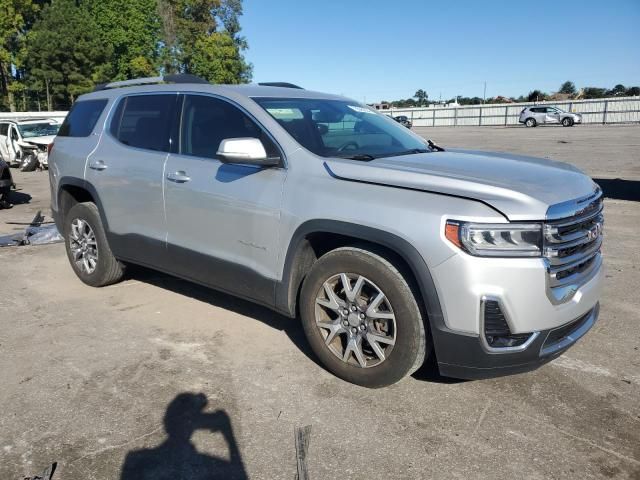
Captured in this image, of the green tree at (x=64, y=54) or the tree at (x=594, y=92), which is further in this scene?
the tree at (x=594, y=92)

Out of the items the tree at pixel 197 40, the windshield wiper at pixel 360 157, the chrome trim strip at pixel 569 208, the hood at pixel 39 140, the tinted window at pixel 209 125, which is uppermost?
the tree at pixel 197 40

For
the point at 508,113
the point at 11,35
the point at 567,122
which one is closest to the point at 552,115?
the point at 567,122

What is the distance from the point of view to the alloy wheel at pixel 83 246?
5.35 meters

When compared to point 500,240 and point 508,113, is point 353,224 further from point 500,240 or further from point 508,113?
point 508,113

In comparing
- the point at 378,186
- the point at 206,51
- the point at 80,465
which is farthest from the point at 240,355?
the point at 206,51

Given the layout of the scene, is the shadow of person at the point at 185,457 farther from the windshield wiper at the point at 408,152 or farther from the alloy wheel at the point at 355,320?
the windshield wiper at the point at 408,152

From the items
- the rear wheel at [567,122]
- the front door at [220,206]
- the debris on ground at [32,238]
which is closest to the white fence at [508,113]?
the rear wheel at [567,122]

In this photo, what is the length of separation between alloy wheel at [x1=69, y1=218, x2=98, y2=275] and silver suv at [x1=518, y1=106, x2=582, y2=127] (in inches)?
1578

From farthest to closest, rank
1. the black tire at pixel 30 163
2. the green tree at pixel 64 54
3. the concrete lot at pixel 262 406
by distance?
the green tree at pixel 64 54
the black tire at pixel 30 163
the concrete lot at pixel 262 406

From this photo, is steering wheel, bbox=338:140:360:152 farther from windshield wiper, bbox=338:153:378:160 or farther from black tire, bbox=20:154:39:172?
black tire, bbox=20:154:39:172

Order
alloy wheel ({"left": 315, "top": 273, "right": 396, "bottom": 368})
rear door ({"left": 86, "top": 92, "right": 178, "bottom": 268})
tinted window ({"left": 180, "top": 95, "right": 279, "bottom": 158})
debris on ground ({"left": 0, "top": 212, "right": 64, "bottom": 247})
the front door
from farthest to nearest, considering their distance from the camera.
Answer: debris on ground ({"left": 0, "top": 212, "right": 64, "bottom": 247}) → rear door ({"left": 86, "top": 92, "right": 178, "bottom": 268}) → tinted window ({"left": 180, "top": 95, "right": 279, "bottom": 158}) → the front door → alloy wheel ({"left": 315, "top": 273, "right": 396, "bottom": 368})

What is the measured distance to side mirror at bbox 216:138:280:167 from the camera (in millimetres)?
3502

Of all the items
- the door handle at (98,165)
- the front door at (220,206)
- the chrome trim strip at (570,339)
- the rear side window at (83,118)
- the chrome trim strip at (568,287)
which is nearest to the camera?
the chrome trim strip at (568,287)

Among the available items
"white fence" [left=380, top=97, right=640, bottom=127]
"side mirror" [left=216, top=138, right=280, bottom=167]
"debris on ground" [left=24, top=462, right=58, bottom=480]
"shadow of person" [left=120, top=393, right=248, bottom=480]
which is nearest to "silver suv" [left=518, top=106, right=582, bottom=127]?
"white fence" [left=380, top=97, right=640, bottom=127]
